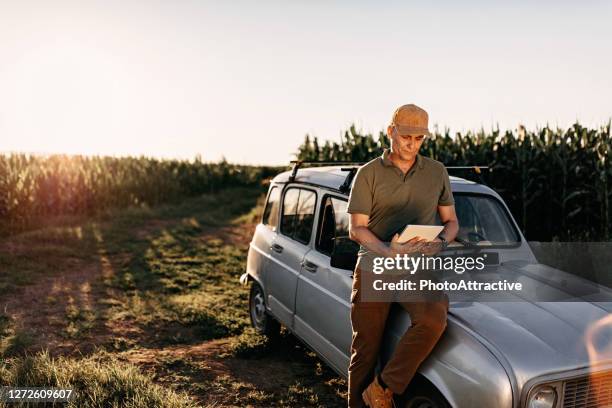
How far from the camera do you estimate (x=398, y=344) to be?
11.9 ft

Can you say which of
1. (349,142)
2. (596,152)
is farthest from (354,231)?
(349,142)

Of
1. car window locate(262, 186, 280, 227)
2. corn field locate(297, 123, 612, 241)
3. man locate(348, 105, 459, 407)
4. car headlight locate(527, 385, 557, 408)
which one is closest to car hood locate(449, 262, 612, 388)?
car headlight locate(527, 385, 557, 408)

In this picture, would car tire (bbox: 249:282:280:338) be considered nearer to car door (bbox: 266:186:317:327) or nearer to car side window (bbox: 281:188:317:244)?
car door (bbox: 266:186:317:327)

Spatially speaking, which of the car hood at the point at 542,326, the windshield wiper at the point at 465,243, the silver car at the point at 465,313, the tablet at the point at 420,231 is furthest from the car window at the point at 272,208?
the tablet at the point at 420,231

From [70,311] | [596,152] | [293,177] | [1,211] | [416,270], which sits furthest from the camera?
[1,211]

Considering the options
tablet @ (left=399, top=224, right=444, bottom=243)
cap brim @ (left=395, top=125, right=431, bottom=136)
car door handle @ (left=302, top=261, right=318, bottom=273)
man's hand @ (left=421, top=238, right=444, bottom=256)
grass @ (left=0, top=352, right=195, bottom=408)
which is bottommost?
grass @ (left=0, top=352, right=195, bottom=408)

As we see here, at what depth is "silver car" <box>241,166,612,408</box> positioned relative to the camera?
10.5 ft

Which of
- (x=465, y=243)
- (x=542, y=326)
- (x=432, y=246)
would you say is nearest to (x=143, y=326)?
(x=465, y=243)

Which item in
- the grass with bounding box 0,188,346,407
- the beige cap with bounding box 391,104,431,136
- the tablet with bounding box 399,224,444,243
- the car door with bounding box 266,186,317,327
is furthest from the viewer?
the car door with bounding box 266,186,317,327

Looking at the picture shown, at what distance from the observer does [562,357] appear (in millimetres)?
3229

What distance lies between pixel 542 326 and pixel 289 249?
3.01 m

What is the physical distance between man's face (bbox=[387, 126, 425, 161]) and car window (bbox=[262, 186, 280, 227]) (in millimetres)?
3083

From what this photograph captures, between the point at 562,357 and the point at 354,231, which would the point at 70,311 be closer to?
the point at 354,231

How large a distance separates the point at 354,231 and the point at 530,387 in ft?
4.60
